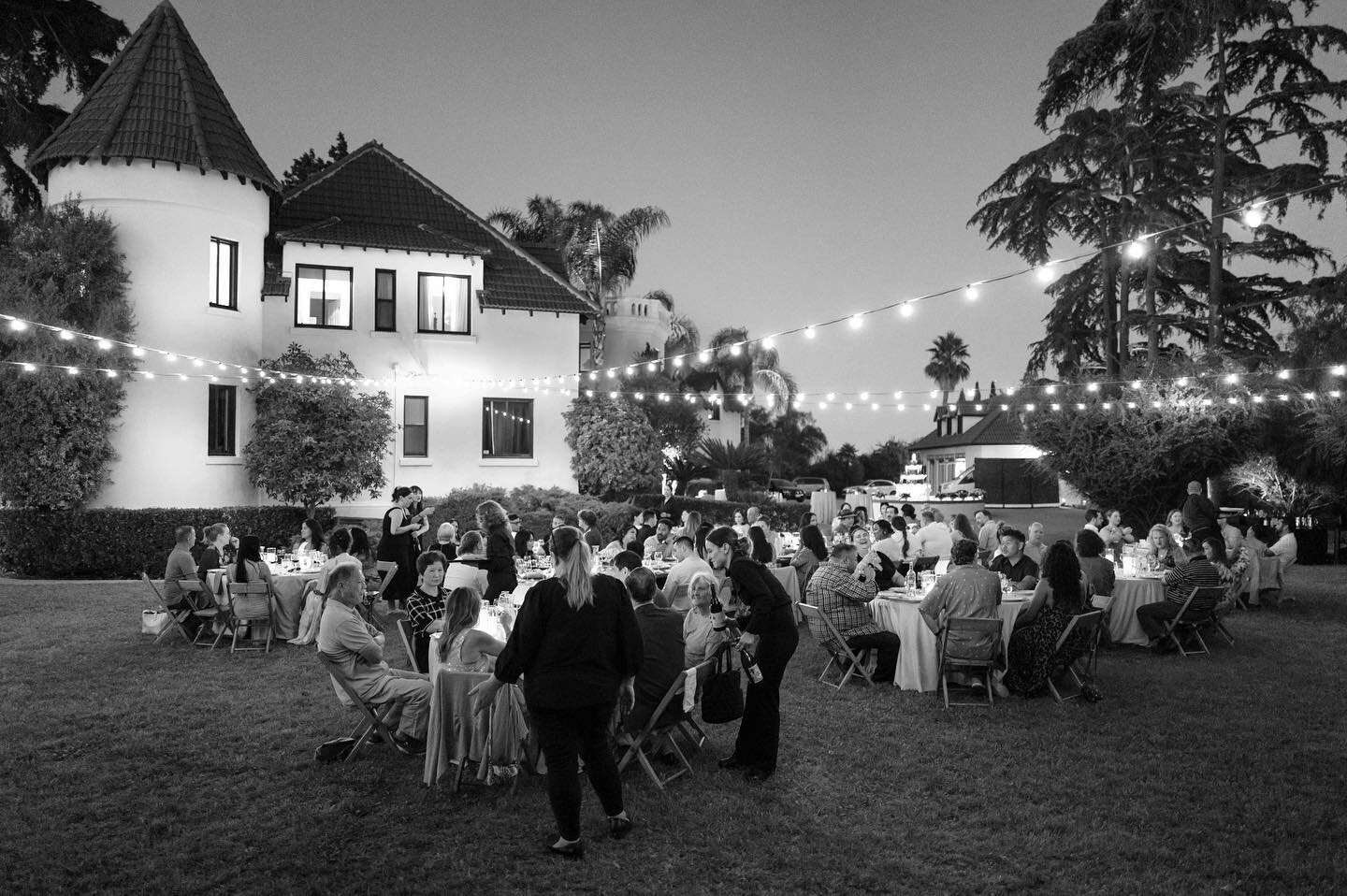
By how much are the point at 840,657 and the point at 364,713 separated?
14.8 ft

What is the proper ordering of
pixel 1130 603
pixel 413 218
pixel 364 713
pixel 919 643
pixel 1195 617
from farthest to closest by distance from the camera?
1. pixel 413 218
2. pixel 1130 603
3. pixel 1195 617
4. pixel 919 643
5. pixel 364 713

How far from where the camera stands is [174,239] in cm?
1789

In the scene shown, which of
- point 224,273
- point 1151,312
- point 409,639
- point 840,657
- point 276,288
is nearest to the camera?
point 409,639

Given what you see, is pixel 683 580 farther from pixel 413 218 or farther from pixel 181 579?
pixel 413 218

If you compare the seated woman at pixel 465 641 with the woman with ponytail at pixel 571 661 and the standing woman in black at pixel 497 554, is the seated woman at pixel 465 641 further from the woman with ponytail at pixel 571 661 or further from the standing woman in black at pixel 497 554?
the standing woman in black at pixel 497 554

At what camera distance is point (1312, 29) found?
73.3ft

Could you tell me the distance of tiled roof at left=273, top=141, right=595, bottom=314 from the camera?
21.8m

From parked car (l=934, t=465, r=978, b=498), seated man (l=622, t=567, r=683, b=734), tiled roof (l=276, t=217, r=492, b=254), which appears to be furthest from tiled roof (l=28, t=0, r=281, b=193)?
parked car (l=934, t=465, r=978, b=498)

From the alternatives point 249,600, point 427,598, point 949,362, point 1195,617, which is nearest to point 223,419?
point 249,600

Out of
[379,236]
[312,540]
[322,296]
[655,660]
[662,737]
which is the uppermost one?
[379,236]

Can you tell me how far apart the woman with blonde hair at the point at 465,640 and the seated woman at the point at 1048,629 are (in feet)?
15.8

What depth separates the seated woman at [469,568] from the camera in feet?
26.2

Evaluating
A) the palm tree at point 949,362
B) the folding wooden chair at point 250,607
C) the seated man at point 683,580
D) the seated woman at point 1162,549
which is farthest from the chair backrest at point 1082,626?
the palm tree at point 949,362

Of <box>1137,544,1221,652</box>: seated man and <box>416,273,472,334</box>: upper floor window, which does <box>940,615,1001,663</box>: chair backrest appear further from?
<box>416,273,472,334</box>: upper floor window
